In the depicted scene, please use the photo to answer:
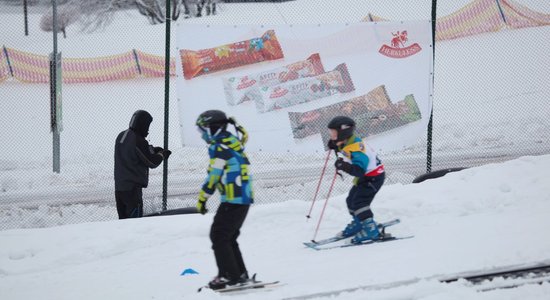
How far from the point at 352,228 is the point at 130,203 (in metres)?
3.04

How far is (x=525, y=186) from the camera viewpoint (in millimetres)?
9109

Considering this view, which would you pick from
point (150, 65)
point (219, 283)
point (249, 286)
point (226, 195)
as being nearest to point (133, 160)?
point (226, 195)

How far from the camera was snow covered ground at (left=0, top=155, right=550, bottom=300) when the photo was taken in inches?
254

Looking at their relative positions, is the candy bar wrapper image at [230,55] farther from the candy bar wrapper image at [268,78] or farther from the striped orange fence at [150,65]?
the striped orange fence at [150,65]

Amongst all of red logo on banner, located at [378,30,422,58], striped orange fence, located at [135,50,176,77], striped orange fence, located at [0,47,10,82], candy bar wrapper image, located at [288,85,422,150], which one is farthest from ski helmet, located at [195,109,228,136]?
striped orange fence, located at [0,47,10,82]

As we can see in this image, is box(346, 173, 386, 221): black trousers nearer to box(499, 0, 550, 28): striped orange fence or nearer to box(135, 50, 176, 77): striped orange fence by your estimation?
box(135, 50, 176, 77): striped orange fence

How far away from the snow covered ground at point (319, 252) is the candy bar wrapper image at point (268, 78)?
1.89 m

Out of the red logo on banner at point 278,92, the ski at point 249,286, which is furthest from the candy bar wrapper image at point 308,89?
the ski at point 249,286

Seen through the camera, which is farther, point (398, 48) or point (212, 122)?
point (398, 48)

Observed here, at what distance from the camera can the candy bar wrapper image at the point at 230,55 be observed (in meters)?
9.84

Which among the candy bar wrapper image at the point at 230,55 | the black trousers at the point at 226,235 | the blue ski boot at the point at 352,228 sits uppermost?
the candy bar wrapper image at the point at 230,55

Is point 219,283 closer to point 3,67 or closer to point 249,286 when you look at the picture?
point 249,286

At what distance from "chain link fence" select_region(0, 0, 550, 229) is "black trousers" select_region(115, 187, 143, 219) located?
190 cm

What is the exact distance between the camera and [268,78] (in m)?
10.2
